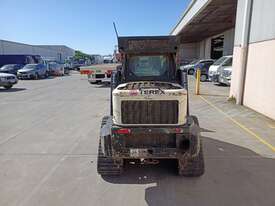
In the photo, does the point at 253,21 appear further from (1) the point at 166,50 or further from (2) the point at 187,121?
(2) the point at 187,121

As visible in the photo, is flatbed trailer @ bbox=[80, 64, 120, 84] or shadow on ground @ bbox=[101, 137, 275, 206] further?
flatbed trailer @ bbox=[80, 64, 120, 84]

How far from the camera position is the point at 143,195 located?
333 centimetres

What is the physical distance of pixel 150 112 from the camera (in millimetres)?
3354

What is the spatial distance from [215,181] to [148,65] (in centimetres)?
236

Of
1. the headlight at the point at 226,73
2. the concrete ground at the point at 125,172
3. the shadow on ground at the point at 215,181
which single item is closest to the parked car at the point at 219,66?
the headlight at the point at 226,73

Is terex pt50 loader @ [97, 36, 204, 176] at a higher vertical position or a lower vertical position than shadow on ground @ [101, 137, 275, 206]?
higher

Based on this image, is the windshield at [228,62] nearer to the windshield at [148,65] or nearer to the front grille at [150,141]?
the windshield at [148,65]

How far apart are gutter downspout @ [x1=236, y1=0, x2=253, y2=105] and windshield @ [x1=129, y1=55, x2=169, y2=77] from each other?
6.49 metres

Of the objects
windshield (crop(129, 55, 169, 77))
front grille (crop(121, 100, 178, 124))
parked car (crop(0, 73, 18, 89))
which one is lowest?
parked car (crop(0, 73, 18, 89))

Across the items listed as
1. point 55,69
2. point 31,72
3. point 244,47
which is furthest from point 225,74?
point 55,69

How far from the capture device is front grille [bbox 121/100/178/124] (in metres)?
3.32

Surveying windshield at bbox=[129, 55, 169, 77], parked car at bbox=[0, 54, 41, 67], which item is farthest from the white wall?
parked car at bbox=[0, 54, 41, 67]

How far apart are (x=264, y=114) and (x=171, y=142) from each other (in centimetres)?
592

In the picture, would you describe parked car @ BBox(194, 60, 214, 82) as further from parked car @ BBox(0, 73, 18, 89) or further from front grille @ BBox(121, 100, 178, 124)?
front grille @ BBox(121, 100, 178, 124)
